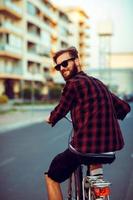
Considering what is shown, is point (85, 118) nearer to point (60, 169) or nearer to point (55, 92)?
point (60, 169)

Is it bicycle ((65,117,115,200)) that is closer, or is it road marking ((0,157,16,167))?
bicycle ((65,117,115,200))

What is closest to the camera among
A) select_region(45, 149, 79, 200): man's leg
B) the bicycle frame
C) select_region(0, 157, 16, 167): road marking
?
the bicycle frame

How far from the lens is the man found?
286cm

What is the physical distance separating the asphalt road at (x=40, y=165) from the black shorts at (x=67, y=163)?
522mm

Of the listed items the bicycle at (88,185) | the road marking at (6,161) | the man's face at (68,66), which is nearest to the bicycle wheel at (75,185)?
the bicycle at (88,185)

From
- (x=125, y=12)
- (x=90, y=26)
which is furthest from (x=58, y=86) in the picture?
(x=125, y=12)

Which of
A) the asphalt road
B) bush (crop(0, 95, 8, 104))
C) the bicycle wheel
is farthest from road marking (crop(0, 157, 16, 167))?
the bicycle wheel

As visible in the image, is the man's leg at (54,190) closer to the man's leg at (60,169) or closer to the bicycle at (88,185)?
the man's leg at (60,169)

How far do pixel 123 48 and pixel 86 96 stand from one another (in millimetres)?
1225

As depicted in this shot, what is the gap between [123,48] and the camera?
398 cm

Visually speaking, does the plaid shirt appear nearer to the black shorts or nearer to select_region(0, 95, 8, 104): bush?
the black shorts

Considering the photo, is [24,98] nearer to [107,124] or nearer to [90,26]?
[90,26]

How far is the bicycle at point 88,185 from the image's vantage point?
2.85m

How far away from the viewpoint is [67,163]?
9.71 feet
